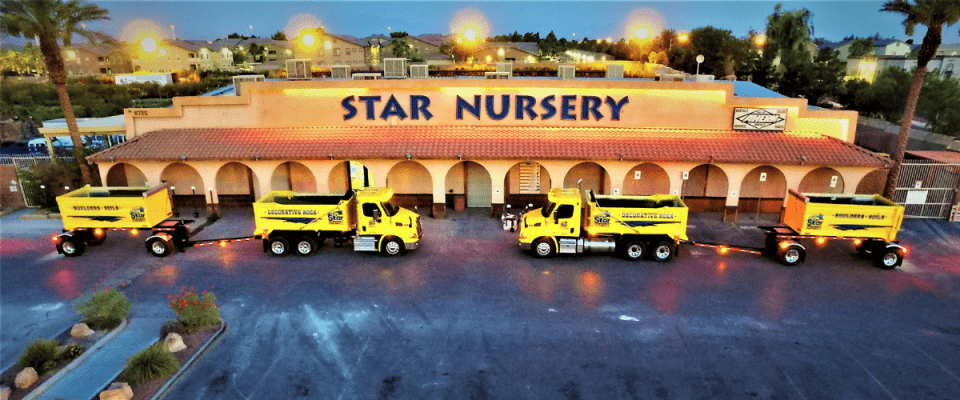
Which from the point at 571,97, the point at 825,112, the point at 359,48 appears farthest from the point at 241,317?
the point at 359,48

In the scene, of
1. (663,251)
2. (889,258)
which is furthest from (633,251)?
(889,258)

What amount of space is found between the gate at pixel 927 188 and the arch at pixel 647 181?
996 centimetres

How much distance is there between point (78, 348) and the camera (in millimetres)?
13352

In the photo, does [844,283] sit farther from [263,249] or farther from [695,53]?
[695,53]

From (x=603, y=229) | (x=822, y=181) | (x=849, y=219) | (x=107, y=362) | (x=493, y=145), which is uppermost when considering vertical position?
(x=493, y=145)

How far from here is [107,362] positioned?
13273mm

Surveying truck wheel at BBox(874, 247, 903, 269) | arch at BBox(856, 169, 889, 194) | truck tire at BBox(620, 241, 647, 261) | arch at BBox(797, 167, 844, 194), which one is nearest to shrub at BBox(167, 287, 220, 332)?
truck tire at BBox(620, 241, 647, 261)

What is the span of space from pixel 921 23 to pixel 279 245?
2659 centimetres

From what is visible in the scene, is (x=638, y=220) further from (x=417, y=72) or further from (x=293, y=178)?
(x=293, y=178)

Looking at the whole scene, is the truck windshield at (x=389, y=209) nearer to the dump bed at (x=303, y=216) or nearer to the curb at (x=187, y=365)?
the dump bed at (x=303, y=216)

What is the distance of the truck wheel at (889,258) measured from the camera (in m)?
18.8

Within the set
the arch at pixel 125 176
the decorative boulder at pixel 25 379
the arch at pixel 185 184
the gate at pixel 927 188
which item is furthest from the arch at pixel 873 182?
the arch at pixel 125 176

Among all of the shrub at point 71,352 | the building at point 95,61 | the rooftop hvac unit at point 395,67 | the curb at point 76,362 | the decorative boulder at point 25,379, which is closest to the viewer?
the curb at point 76,362

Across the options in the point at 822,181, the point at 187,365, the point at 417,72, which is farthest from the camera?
the point at 417,72
